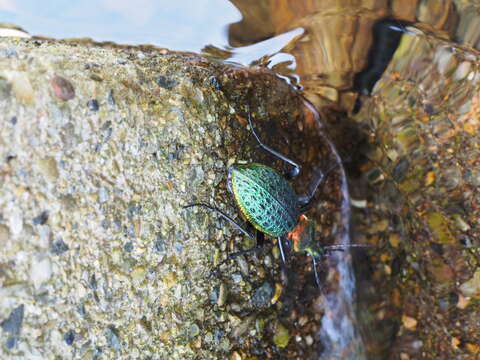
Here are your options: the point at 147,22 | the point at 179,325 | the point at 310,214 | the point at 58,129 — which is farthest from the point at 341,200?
the point at 58,129

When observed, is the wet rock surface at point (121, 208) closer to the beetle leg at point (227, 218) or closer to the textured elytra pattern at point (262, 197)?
the beetle leg at point (227, 218)

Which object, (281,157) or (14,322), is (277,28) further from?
(14,322)

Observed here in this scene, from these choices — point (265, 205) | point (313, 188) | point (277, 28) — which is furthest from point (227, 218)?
point (277, 28)

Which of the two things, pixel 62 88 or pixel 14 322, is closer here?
pixel 14 322

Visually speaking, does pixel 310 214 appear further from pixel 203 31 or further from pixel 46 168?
pixel 46 168

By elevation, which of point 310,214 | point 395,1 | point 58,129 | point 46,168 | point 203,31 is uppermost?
point 395,1

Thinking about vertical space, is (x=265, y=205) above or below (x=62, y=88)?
below
